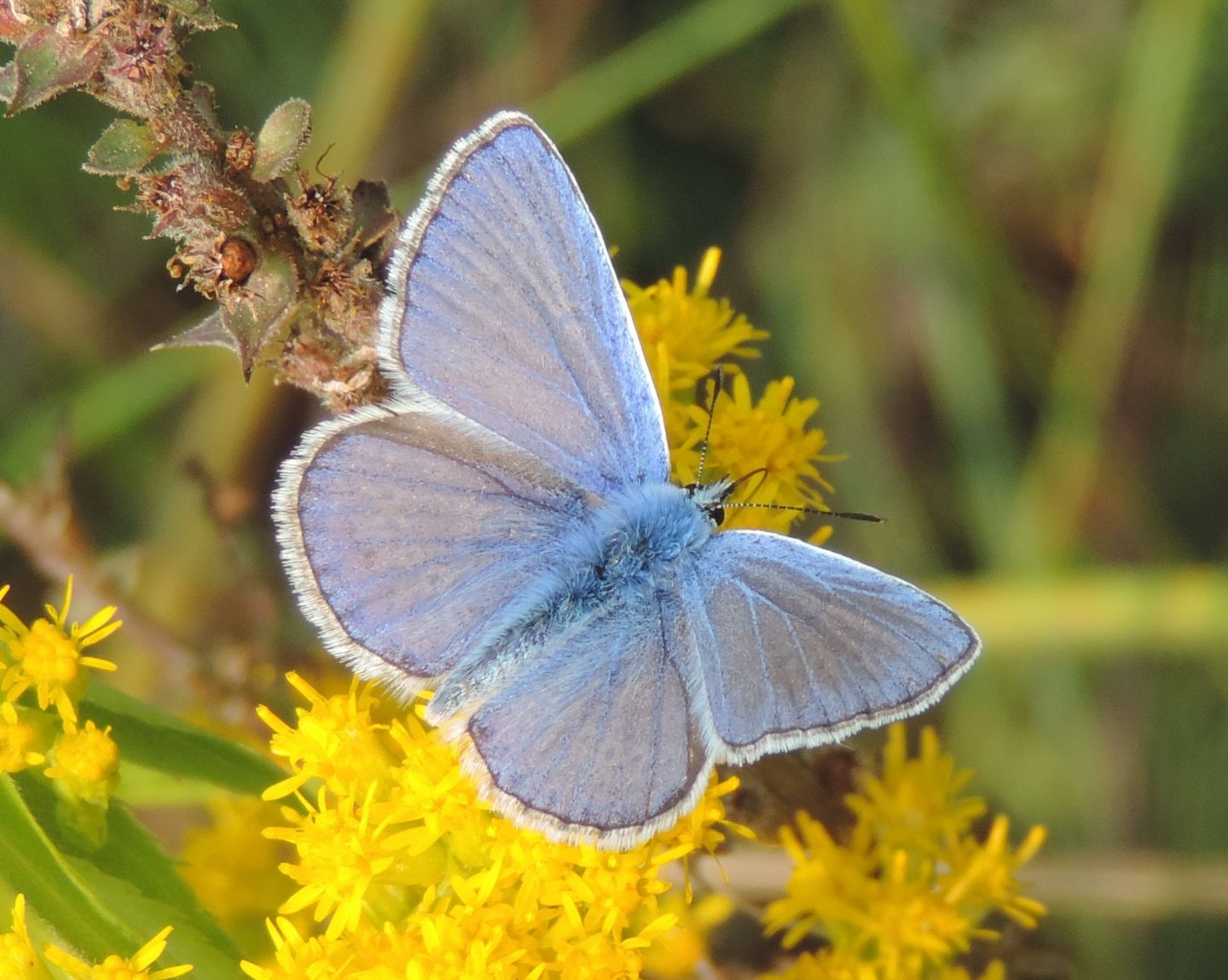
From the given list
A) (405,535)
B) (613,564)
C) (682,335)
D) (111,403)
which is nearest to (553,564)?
(613,564)

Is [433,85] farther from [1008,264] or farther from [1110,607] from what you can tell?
[1110,607]

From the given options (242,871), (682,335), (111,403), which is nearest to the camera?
(682,335)

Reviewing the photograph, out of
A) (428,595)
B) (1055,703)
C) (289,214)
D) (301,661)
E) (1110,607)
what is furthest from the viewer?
(1055,703)

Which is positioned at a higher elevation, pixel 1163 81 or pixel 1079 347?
pixel 1163 81

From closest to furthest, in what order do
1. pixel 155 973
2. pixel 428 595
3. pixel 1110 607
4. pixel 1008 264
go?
1. pixel 155 973
2. pixel 428 595
3. pixel 1110 607
4. pixel 1008 264

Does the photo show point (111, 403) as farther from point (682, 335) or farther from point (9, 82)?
point (9, 82)

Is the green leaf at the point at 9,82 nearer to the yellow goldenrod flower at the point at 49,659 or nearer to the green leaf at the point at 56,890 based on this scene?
the yellow goldenrod flower at the point at 49,659

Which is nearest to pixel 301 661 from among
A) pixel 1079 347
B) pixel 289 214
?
pixel 289 214
